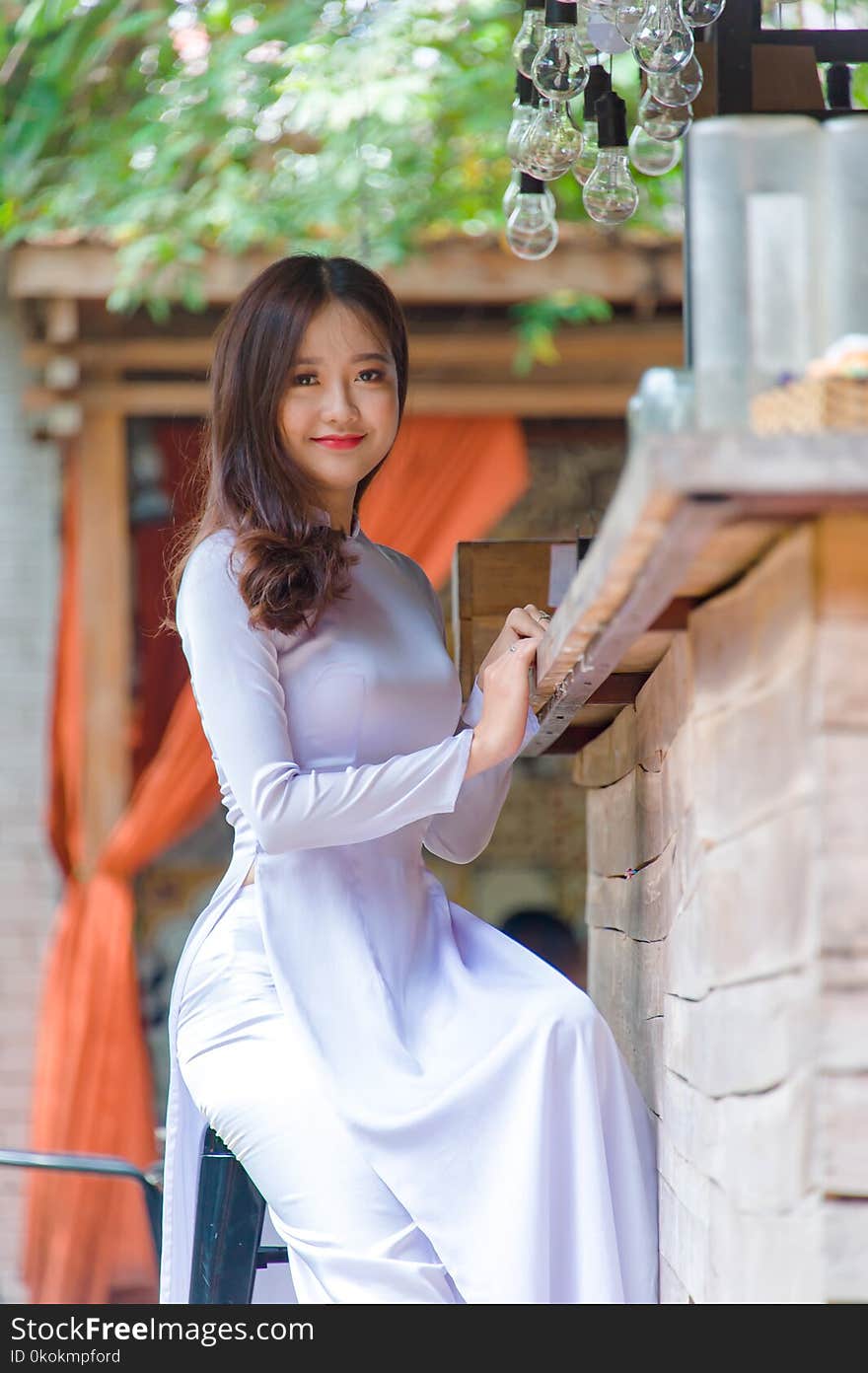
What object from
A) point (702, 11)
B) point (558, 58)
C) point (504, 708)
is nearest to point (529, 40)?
point (558, 58)

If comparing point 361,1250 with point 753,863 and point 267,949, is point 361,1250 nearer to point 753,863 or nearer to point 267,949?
point 267,949

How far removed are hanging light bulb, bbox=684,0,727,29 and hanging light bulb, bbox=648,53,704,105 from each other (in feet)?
0.31

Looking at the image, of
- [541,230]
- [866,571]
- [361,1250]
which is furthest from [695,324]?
[541,230]

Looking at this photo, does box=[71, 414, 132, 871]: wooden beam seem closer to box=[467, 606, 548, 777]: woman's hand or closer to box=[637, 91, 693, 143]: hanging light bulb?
box=[637, 91, 693, 143]: hanging light bulb

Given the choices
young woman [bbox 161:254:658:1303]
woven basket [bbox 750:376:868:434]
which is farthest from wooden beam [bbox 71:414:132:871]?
woven basket [bbox 750:376:868:434]

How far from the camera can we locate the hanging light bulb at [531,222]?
287cm

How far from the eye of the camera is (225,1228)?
197 centimetres

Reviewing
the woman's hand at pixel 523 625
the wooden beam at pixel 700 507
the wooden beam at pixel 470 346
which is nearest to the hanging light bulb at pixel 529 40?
the woman's hand at pixel 523 625

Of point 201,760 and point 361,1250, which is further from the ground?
point 201,760

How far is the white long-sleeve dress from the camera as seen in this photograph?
1690 millimetres

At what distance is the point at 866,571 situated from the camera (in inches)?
43.7

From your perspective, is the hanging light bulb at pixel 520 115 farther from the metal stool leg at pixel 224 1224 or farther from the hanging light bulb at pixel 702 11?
the metal stool leg at pixel 224 1224

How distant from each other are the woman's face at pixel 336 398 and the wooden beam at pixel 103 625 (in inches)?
130

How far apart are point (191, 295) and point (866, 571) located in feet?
13.7
